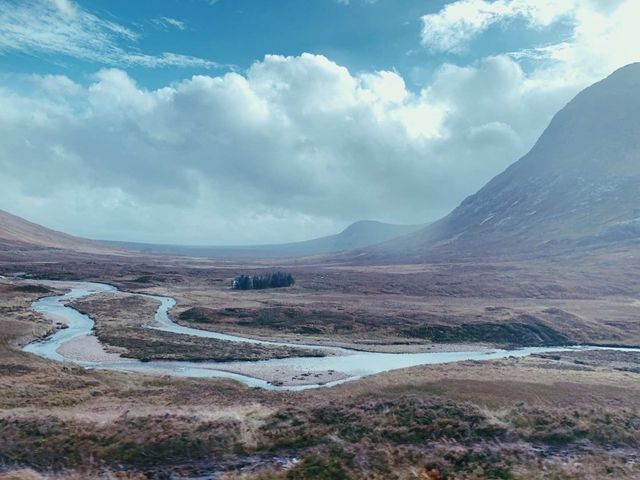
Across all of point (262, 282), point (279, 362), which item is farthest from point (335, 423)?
point (262, 282)

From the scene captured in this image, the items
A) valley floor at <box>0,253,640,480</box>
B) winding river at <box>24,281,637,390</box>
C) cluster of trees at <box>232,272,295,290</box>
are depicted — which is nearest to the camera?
valley floor at <box>0,253,640,480</box>

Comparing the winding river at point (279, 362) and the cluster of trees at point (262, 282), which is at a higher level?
the cluster of trees at point (262, 282)

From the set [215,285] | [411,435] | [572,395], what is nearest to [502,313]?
[572,395]

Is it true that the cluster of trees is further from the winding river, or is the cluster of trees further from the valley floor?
the valley floor

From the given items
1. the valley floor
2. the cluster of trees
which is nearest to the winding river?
the valley floor

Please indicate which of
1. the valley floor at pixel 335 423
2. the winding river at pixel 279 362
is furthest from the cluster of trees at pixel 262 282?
the valley floor at pixel 335 423

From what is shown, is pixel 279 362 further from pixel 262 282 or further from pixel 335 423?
pixel 262 282

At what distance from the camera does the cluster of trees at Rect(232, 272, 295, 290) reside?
15525 centimetres

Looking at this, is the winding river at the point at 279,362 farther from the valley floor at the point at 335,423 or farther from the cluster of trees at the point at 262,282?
the cluster of trees at the point at 262,282

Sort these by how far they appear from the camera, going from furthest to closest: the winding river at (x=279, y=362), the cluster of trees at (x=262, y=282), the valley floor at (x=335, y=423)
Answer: the cluster of trees at (x=262, y=282)
the winding river at (x=279, y=362)
the valley floor at (x=335, y=423)

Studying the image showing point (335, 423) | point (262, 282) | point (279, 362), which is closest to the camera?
point (335, 423)

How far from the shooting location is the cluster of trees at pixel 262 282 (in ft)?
509

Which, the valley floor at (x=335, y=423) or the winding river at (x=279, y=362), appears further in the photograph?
the winding river at (x=279, y=362)

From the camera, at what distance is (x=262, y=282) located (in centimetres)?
15662
